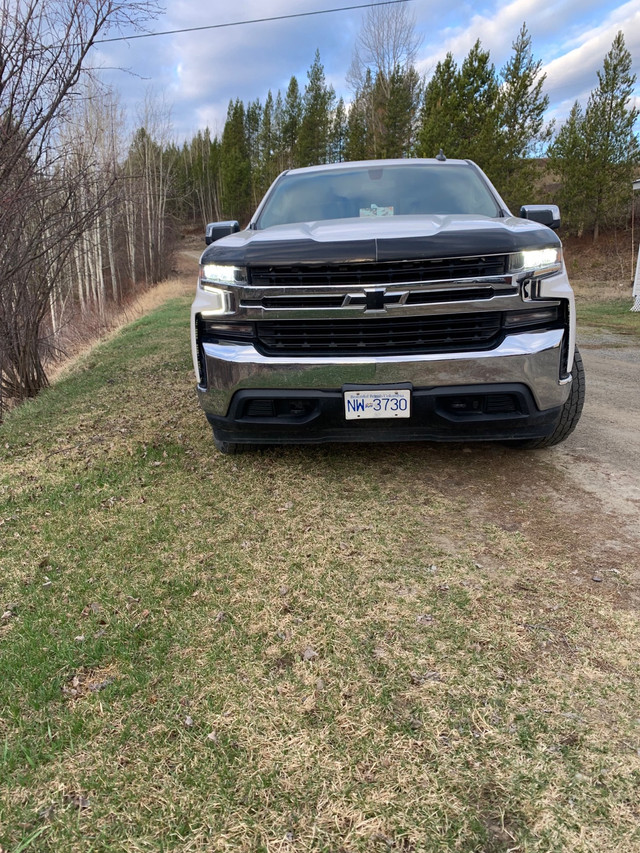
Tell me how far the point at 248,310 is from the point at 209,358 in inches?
14.4

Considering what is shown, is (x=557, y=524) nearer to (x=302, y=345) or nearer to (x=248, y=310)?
(x=302, y=345)

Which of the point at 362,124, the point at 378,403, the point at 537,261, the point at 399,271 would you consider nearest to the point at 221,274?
the point at 399,271

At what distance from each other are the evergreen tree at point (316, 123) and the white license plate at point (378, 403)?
158 ft

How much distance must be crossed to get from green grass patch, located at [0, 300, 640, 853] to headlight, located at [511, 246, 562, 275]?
1191mm

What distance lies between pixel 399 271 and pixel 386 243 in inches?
5.8

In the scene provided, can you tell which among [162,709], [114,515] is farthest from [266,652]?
[114,515]

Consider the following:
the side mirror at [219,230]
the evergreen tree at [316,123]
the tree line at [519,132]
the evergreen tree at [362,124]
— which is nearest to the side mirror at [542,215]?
the side mirror at [219,230]

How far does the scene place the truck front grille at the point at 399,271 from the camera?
2734 millimetres

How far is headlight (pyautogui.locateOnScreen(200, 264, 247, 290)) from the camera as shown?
2904 mm

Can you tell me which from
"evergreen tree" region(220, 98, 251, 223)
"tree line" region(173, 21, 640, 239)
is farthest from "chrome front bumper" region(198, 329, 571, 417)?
"evergreen tree" region(220, 98, 251, 223)

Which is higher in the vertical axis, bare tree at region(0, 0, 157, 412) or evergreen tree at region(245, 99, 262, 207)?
evergreen tree at region(245, 99, 262, 207)

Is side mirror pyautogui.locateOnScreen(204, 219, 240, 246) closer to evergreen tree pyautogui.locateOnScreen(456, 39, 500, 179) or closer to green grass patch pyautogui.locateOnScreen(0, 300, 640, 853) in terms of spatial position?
green grass patch pyautogui.locateOnScreen(0, 300, 640, 853)

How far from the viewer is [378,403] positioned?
2844 mm

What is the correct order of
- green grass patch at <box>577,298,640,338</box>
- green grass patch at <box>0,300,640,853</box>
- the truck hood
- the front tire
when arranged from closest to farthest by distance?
green grass patch at <box>0,300,640,853</box> → the truck hood → the front tire → green grass patch at <box>577,298,640,338</box>
